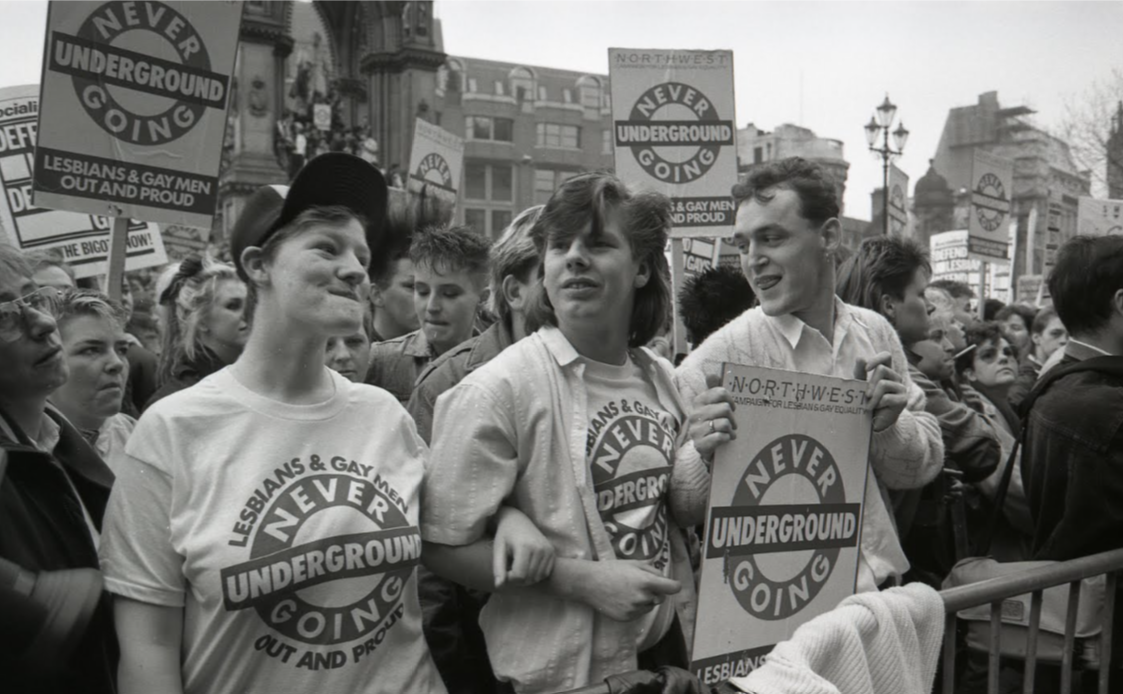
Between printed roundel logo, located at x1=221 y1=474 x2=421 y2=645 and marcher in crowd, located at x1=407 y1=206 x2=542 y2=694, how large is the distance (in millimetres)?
747

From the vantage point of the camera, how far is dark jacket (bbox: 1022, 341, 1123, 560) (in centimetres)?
314

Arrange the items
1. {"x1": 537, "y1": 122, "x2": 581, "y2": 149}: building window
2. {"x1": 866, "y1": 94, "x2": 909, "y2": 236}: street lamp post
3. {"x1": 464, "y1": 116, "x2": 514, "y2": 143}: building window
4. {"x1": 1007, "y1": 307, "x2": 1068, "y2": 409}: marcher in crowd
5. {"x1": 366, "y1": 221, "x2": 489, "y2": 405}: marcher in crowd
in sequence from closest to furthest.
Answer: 1. {"x1": 366, "y1": 221, "x2": 489, "y2": 405}: marcher in crowd
2. {"x1": 1007, "y1": 307, "x2": 1068, "y2": 409}: marcher in crowd
3. {"x1": 866, "y1": 94, "x2": 909, "y2": 236}: street lamp post
4. {"x1": 464, "y1": 116, "x2": 514, "y2": 143}: building window
5. {"x1": 537, "y1": 122, "x2": 581, "y2": 149}: building window

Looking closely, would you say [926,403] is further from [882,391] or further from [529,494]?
[529,494]

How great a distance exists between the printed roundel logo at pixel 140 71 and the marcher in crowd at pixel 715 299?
2250 mm

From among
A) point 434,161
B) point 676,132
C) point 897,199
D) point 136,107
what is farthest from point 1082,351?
point 897,199

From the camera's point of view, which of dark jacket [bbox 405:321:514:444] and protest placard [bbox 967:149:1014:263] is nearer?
dark jacket [bbox 405:321:514:444]

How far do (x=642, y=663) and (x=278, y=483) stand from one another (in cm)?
96

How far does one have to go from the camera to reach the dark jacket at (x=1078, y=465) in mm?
3141

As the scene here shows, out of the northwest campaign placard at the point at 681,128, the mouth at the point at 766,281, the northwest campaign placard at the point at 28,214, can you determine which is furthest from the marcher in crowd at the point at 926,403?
the northwest campaign placard at the point at 28,214

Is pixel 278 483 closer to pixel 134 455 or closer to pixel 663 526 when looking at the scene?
pixel 134 455

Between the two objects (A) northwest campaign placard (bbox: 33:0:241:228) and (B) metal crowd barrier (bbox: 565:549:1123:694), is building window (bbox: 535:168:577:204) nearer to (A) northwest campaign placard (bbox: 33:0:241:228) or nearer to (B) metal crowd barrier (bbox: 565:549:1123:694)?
(A) northwest campaign placard (bbox: 33:0:241:228)

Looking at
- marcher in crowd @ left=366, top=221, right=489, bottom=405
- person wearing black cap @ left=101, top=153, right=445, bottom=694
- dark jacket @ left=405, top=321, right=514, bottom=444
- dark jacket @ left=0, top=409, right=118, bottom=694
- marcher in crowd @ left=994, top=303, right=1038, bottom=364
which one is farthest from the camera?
marcher in crowd @ left=994, top=303, right=1038, bottom=364

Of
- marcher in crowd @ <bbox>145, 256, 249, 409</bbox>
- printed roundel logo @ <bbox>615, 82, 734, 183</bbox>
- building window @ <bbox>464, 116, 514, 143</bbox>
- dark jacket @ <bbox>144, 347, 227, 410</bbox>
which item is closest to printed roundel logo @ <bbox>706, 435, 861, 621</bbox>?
marcher in crowd @ <bbox>145, 256, 249, 409</bbox>

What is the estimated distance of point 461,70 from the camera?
74750mm
